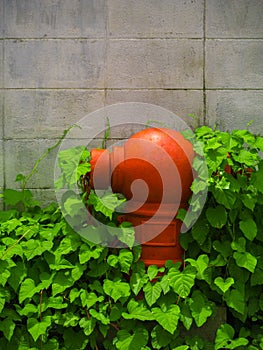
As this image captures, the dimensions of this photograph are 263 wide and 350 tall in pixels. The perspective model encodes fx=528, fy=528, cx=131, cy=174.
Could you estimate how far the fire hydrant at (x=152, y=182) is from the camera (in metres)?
3.06

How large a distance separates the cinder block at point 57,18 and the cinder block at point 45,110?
0.40 m

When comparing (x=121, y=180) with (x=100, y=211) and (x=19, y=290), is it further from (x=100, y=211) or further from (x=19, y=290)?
(x=19, y=290)

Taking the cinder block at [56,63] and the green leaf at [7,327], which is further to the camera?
the cinder block at [56,63]

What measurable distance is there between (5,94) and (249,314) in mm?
2193

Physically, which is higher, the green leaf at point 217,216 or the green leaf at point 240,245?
the green leaf at point 217,216

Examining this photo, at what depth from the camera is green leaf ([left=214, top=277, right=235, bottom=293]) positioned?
3.03m

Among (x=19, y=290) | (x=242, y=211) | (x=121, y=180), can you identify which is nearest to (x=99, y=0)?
(x=121, y=180)

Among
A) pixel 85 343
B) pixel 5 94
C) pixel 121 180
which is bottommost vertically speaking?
pixel 85 343

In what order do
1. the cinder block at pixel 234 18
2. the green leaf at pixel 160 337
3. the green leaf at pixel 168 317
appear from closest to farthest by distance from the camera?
the green leaf at pixel 168 317, the green leaf at pixel 160 337, the cinder block at pixel 234 18

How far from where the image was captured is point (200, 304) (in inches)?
121

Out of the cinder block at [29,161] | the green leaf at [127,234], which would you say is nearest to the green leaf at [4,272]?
the green leaf at [127,234]

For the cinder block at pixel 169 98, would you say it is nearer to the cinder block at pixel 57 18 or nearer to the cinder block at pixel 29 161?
the cinder block at pixel 57 18

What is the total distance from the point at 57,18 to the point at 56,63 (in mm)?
309

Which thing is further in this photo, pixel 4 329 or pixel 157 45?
pixel 157 45
